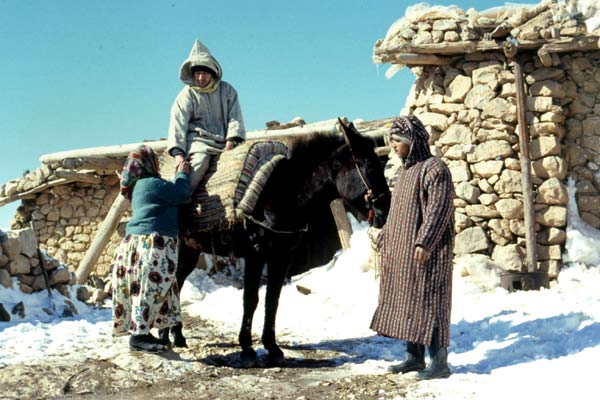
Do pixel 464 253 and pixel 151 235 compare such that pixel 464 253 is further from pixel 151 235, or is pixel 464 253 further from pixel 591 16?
pixel 151 235

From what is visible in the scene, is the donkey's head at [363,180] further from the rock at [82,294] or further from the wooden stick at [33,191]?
the wooden stick at [33,191]

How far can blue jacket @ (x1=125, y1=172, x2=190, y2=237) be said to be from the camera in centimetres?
428

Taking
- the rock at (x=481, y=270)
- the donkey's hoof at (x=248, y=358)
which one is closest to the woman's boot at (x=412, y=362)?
the donkey's hoof at (x=248, y=358)

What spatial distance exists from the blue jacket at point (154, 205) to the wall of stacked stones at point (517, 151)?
4417 mm

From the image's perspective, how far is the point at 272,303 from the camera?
462 cm

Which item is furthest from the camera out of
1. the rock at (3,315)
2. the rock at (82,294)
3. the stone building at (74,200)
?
the stone building at (74,200)

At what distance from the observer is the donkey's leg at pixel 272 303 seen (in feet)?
14.7

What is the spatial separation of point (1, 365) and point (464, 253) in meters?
5.38

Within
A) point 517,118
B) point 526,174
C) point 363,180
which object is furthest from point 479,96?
point 363,180

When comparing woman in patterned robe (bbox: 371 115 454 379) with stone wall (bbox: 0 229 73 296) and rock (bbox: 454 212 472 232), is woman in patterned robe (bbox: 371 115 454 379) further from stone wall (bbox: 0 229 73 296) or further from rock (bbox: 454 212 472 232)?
stone wall (bbox: 0 229 73 296)

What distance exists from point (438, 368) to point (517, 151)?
4639mm

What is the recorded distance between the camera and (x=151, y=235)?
4.28 metres

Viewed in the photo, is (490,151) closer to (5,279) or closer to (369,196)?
(369,196)

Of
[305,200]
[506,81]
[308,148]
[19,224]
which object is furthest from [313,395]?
[19,224]
